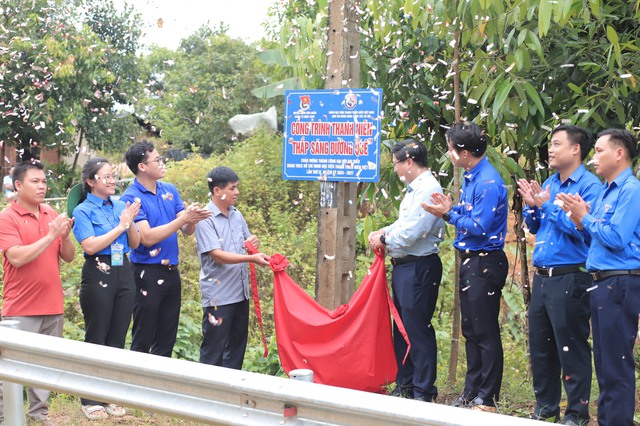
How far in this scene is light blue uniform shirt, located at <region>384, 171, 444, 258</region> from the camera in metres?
6.32

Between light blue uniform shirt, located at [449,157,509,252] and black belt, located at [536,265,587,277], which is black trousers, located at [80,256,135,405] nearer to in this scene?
light blue uniform shirt, located at [449,157,509,252]

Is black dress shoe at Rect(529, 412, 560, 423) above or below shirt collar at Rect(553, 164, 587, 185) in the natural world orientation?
below

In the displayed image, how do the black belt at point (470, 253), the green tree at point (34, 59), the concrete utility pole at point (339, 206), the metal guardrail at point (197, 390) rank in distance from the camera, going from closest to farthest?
the metal guardrail at point (197, 390) < the black belt at point (470, 253) < the concrete utility pole at point (339, 206) < the green tree at point (34, 59)

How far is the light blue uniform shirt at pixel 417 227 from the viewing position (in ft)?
20.7

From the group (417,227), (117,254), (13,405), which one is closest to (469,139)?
(417,227)

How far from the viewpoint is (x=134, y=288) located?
6.45m

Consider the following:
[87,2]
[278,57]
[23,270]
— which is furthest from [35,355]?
[87,2]

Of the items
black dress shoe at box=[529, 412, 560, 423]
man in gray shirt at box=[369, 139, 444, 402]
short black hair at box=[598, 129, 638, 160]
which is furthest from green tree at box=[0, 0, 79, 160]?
short black hair at box=[598, 129, 638, 160]

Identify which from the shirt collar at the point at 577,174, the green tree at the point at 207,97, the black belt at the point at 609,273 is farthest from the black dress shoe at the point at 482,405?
the green tree at the point at 207,97

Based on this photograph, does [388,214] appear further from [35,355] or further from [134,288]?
[35,355]

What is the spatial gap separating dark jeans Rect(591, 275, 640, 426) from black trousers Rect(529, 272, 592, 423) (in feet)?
0.96

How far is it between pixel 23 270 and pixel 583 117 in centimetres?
414

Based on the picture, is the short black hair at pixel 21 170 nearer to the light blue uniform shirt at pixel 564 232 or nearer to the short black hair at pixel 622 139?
the light blue uniform shirt at pixel 564 232

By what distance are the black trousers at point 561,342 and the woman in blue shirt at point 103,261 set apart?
2973 millimetres
